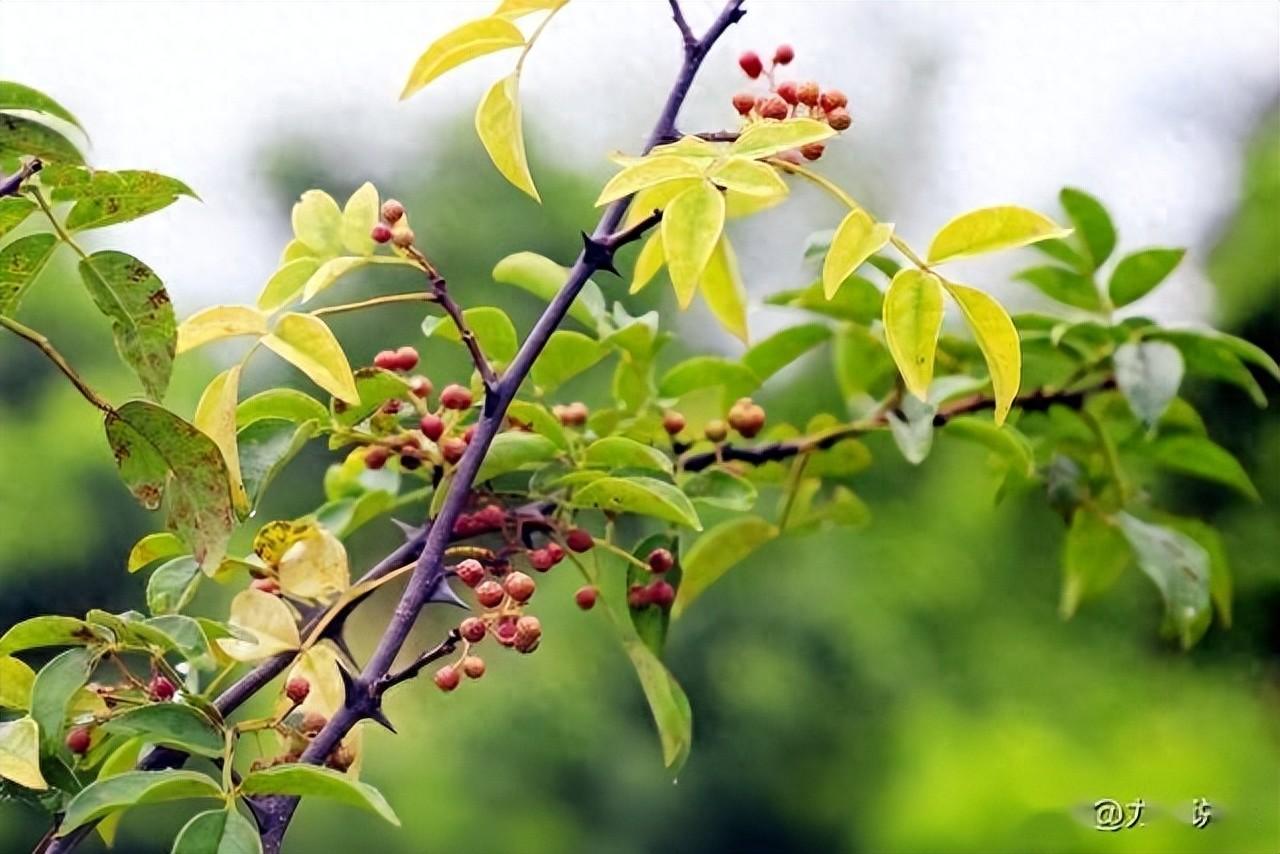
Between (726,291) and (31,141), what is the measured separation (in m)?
0.22

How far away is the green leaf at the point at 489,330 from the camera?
15.9 inches

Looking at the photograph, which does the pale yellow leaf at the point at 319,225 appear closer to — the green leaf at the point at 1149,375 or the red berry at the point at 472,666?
the red berry at the point at 472,666

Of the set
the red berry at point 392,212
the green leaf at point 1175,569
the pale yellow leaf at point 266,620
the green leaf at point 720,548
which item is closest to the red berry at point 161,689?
the pale yellow leaf at point 266,620

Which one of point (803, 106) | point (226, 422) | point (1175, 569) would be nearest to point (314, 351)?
point (226, 422)

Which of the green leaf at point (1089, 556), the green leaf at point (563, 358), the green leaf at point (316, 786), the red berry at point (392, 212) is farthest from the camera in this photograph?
the green leaf at point (1089, 556)

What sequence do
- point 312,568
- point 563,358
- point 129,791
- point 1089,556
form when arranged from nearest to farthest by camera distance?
point 129,791 → point 312,568 → point 563,358 → point 1089,556

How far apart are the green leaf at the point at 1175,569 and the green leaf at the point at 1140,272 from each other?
3.3 inches

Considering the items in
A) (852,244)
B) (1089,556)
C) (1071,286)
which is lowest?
(1089,556)

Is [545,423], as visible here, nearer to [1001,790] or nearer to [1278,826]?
[1278,826]

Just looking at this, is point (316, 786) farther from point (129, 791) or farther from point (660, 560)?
point (660, 560)

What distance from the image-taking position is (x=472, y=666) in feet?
1.00

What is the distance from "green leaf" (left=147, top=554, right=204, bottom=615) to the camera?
1.12 ft

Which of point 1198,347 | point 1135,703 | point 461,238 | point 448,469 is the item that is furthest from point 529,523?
point 461,238

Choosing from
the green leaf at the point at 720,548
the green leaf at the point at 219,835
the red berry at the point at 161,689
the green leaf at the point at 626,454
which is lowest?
the green leaf at the point at 720,548
